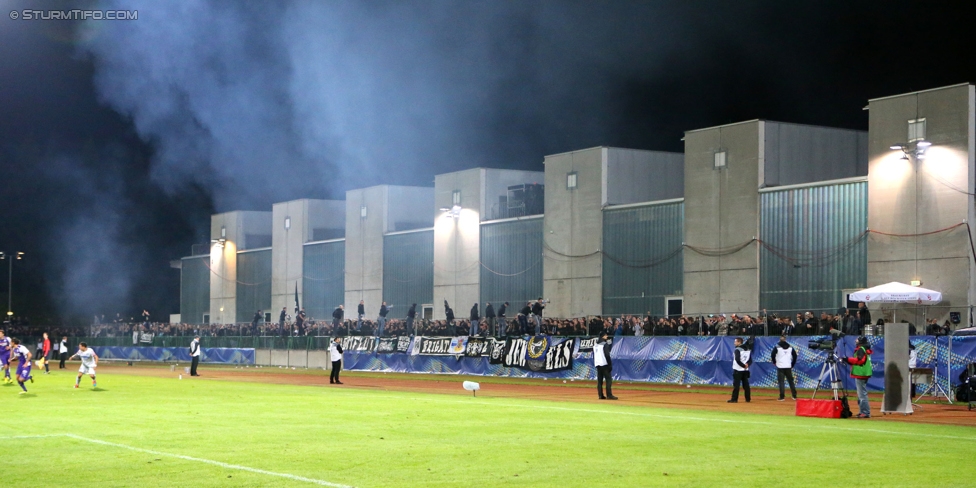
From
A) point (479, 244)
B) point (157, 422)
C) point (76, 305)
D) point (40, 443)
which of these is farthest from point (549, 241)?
point (76, 305)

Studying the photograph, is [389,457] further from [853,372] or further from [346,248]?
[346,248]

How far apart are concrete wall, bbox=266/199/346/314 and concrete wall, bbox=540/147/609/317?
2382 centimetres

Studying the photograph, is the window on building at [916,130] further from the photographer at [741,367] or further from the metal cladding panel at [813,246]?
the photographer at [741,367]

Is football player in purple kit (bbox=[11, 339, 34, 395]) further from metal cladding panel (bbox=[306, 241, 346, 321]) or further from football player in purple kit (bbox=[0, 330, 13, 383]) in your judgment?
metal cladding panel (bbox=[306, 241, 346, 321])

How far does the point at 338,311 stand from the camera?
6016 cm

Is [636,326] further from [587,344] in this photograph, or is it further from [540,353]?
[540,353]

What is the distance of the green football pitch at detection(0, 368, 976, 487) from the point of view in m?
12.7

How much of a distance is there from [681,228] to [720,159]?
4.17 meters

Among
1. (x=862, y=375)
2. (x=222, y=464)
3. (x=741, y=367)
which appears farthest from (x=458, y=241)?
(x=222, y=464)

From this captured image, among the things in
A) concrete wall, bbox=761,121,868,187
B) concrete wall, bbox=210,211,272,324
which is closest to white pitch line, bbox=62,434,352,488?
concrete wall, bbox=761,121,868,187

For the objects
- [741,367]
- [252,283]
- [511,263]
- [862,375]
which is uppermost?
[511,263]

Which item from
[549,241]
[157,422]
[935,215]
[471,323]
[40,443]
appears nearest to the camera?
[40,443]

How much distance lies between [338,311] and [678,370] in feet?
82.0

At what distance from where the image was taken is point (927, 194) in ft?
135
